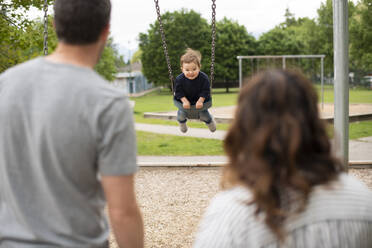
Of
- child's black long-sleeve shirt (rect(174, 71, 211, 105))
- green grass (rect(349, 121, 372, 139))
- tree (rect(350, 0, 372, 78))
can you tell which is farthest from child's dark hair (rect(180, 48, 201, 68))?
tree (rect(350, 0, 372, 78))

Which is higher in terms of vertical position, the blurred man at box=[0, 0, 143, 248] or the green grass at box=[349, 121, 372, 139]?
the blurred man at box=[0, 0, 143, 248]

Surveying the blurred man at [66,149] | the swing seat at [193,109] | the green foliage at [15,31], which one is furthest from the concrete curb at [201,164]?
the blurred man at [66,149]

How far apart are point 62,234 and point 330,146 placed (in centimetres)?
79

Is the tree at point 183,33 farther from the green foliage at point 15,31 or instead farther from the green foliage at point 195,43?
the green foliage at point 15,31

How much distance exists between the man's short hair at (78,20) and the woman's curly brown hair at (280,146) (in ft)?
1.75

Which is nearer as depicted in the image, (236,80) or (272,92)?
(272,92)

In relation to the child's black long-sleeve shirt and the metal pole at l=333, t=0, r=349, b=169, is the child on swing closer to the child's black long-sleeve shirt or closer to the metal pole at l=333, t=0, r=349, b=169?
the child's black long-sleeve shirt

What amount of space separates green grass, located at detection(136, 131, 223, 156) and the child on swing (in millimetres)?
3595

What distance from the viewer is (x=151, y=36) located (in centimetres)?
3472

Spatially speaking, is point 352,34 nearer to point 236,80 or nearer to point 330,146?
point 236,80

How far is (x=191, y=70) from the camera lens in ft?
17.6

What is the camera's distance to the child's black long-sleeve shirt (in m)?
5.44

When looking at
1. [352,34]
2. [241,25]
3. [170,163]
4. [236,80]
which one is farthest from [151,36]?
[170,163]

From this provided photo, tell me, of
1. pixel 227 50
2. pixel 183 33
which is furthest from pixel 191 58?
pixel 227 50
